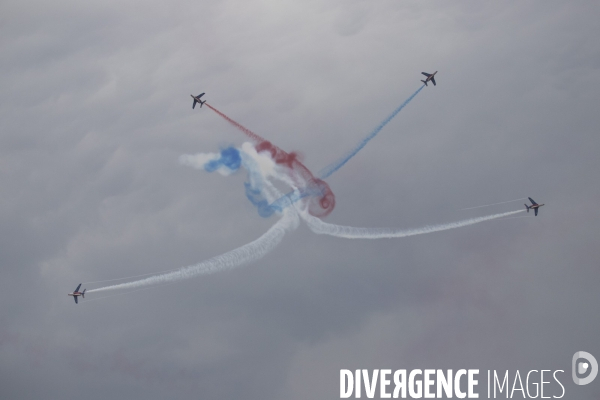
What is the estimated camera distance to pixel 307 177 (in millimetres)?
93562

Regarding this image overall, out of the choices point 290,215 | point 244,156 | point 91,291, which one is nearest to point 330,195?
point 290,215

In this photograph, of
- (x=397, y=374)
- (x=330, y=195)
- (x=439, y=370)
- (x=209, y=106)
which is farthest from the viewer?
(x=439, y=370)

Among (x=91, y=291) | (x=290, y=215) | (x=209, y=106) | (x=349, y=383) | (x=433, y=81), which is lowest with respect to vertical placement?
(x=349, y=383)

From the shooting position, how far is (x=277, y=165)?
93.7 meters

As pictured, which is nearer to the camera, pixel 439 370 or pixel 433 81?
pixel 433 81

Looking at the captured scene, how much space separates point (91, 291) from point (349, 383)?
39805 mm

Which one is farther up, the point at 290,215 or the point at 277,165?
the point at 277,165

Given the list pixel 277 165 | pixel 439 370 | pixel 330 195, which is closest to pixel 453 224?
pixel 330 195

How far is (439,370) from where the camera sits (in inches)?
5226

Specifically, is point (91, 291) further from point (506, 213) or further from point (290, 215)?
point (506, 213)

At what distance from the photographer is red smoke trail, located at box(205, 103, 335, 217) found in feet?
306

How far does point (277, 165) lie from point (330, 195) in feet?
27.0

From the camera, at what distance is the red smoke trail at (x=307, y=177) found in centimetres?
9325

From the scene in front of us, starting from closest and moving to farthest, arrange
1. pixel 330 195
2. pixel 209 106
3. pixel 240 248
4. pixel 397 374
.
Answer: pixel 240 248, pixel 330 195, pixel 209 106, pixel 397 374
